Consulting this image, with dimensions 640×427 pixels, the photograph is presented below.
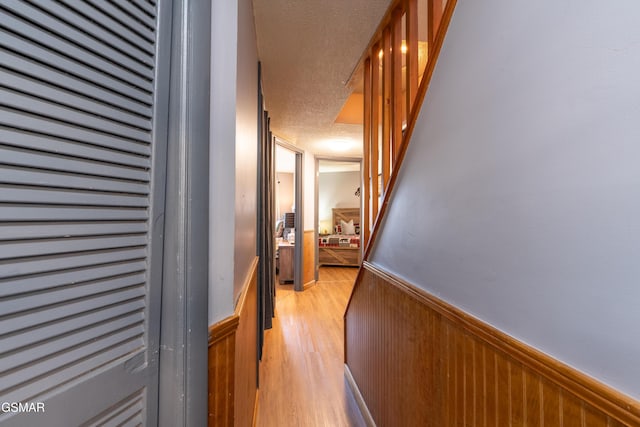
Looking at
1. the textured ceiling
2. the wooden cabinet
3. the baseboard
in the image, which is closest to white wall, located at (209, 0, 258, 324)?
the textured ceiling

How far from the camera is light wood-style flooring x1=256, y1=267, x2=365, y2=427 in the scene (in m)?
1.71

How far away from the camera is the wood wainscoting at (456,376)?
49 centimetres

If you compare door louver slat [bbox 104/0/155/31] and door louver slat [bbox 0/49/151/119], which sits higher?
door louver slat [bbox 104/0/155/31]

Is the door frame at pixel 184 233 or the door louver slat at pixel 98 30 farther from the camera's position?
the door frame at pixel 184 233

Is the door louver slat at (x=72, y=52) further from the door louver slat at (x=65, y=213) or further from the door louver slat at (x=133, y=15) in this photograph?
the door louver slat at (x=65, y=213)

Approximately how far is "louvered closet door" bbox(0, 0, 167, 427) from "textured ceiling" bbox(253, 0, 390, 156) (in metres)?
1.06

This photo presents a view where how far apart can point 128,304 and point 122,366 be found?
0.13 meters

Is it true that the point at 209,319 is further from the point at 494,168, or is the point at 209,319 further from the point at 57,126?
the point at 494,168

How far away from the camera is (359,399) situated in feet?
5.70

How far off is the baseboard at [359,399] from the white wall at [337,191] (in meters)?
5.58

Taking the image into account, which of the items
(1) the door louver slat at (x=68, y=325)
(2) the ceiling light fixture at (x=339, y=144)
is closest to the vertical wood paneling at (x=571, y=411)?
(1) the door louver slat at (x=68, y=325)

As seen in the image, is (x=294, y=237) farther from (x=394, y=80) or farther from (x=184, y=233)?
(x=184, y=233)

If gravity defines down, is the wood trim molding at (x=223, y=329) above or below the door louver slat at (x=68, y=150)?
below

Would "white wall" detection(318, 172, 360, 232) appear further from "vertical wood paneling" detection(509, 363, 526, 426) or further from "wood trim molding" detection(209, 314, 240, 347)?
"vertical wood paneling" detection(509, 363, 526, 426)
